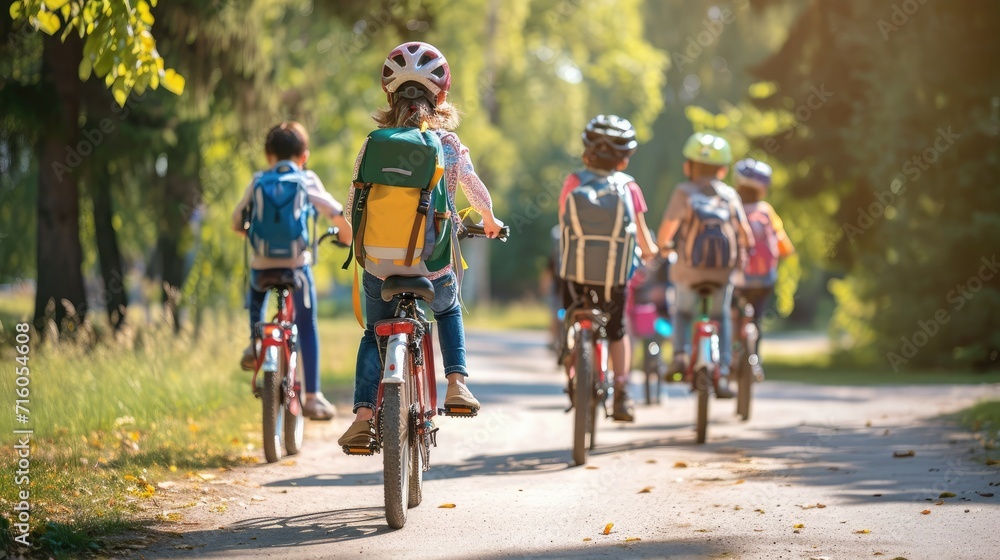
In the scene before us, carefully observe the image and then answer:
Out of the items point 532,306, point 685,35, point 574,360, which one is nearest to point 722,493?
point 574,360

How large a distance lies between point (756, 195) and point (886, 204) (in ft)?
31.9

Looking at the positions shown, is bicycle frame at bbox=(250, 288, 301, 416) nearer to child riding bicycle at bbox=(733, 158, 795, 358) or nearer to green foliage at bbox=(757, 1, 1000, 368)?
child riding bicycle at bbox=(733, 158, 795, 358)

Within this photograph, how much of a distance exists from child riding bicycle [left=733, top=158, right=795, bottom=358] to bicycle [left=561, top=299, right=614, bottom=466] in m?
2.61

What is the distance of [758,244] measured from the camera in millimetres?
11352

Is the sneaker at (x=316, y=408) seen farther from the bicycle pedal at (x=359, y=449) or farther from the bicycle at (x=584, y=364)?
the bicycle pedal at (x=359, y=449)

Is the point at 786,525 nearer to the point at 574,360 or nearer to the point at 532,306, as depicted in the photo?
the point at 574,360

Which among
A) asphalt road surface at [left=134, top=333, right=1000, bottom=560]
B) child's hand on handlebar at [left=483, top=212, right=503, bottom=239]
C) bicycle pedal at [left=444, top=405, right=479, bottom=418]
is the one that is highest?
child's hand on handlebar at [left=483, top=212, right=503, bottom=239]

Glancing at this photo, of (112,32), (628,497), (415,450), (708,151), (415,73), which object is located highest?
(112,32)

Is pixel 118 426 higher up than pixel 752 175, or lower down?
lower down

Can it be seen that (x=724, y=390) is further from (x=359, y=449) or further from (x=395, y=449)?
(x=395, y=449)

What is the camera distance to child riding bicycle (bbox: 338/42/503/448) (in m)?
6.37

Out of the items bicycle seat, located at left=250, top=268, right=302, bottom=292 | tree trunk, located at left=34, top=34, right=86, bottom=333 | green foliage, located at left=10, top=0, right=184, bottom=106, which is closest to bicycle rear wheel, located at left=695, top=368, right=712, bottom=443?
bicycle seat, located at left=250, top=268, right=302, bottom=292

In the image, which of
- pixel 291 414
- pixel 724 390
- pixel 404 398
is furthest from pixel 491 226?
pixel 724 390

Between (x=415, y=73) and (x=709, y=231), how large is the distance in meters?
3.93
